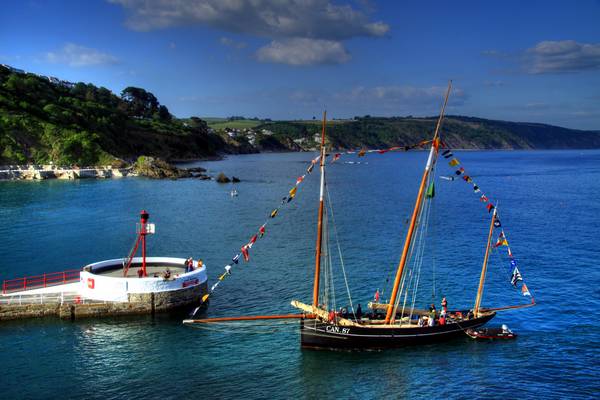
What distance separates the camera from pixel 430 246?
225ft

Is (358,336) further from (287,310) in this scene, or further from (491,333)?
(491,333)

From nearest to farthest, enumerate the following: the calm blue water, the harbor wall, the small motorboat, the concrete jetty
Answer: the calm blue water < the small motorboat < the harbor wall < the concrete jetty

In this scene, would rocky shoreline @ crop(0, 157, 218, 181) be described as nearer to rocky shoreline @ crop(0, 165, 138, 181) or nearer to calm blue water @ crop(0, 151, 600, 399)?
rocky shoreline @ crop(0, 165, 138, 181)

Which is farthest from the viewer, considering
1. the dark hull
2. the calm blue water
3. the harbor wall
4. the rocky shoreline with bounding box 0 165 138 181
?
the rocky shoreline with bounding box 0 165 138 181

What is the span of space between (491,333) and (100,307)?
1231 inches

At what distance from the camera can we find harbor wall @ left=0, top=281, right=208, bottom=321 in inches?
1586

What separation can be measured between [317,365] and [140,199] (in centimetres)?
8744

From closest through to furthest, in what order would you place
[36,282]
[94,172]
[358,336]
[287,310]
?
1. [358,336]
2. [287,310]
3. [36,282]
4. [94,172]

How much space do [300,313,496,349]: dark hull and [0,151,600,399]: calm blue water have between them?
0.77 m

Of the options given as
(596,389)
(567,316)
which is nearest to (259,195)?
(567,316)

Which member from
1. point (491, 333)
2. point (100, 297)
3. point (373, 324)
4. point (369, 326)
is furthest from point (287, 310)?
point (491, 333)

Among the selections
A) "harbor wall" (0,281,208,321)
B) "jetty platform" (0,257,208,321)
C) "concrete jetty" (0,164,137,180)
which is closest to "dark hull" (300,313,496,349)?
"jetty platform" (0,257,208,321)

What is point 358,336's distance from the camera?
119 feet

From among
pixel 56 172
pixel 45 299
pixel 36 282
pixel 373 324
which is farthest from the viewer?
pixel 56 172
